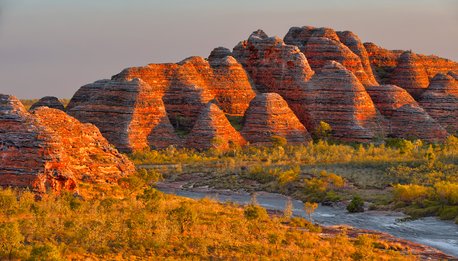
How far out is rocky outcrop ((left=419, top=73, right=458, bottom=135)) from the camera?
8612cm

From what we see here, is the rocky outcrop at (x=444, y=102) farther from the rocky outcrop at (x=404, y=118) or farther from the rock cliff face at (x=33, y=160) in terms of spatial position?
the rock cliff face at (x=33, y=160)

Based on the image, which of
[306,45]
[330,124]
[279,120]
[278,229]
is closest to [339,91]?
[330,124]

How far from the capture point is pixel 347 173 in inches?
2395

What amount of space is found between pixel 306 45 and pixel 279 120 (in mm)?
22912

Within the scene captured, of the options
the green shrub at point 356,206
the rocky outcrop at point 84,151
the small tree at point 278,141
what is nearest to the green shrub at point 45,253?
the rocky outcrop at point 84,151

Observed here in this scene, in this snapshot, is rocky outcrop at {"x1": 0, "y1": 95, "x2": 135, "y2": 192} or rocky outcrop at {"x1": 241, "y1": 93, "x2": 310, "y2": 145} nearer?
rocky outcrop at {"x1": 0, "y1": 95, "x2": 135, "y2": 192}

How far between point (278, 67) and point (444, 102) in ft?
77.1

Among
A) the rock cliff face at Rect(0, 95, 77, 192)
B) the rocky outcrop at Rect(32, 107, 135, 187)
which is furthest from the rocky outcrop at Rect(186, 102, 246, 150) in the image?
the rock cliff face at Rect(0, 95, 77, 192)

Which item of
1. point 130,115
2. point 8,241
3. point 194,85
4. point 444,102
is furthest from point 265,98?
point 8,241

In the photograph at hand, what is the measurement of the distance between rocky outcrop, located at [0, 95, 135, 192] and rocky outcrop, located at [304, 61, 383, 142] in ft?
134

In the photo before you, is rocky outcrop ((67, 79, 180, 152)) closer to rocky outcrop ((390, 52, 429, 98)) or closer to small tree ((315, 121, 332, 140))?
small tree ((315, 121, 332, 140))

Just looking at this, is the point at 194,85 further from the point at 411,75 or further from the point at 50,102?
the point at 411,75

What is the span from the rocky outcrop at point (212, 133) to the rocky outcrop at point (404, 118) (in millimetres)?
21683

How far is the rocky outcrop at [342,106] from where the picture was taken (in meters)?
78.0
